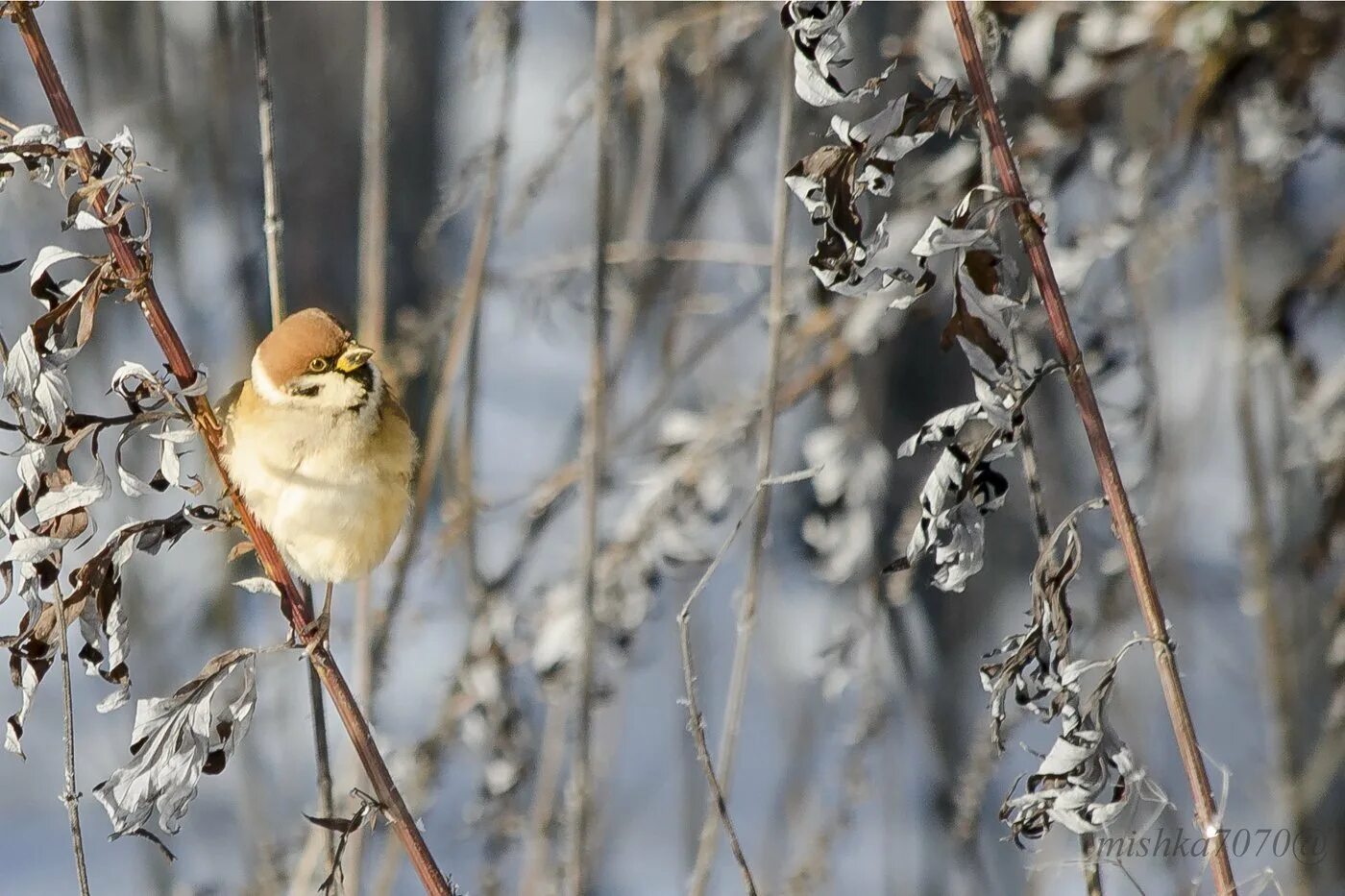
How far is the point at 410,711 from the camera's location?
189 inches

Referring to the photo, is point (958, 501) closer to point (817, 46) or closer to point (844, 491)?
point (817, 46)

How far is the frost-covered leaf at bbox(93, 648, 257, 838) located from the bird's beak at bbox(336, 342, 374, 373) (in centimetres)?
48

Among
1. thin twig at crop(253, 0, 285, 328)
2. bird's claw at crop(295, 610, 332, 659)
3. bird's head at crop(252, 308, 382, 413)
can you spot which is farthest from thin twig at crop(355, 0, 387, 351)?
bird's claw at crop(295, 610, 332, 659)

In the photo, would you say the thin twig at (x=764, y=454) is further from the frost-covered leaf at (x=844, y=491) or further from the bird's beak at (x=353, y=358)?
the frost-covered leaf at (x=844, y=491)

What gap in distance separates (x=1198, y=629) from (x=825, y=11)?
368 centimetres

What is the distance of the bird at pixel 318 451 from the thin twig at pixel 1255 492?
4.68ft

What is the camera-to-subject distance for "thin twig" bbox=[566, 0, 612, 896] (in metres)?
1.78

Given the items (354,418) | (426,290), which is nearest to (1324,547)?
(354,418)

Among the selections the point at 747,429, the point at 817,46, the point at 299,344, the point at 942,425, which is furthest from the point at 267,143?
the point at 747,429

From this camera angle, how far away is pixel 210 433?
1107mm

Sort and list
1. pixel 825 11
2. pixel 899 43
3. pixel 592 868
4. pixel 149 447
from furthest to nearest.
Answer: pixel 149 447
pixel 592 868
pixel 899 43
pixel 825 11

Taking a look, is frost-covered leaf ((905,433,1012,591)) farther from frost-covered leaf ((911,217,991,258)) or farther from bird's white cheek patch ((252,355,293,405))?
bird's white cheek patch ((252,355,293,405))

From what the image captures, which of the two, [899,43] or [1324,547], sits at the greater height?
[899,43]

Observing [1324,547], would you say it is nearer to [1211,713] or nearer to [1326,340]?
[1326,340]
